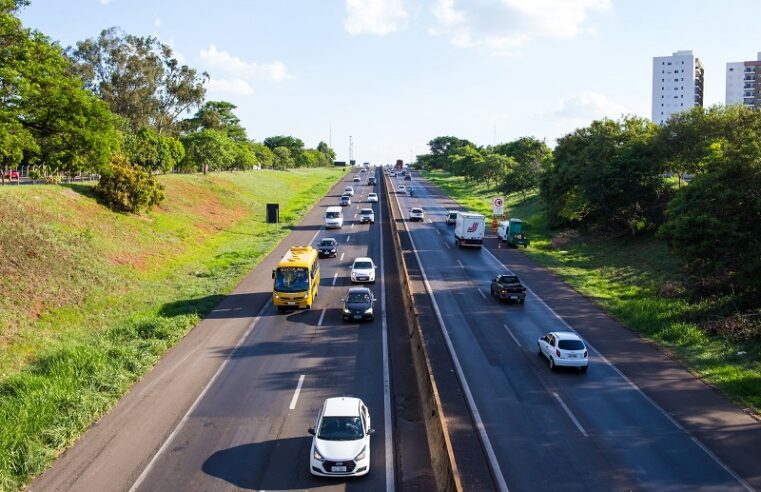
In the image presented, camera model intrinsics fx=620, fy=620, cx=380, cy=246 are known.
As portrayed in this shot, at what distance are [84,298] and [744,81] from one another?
180m

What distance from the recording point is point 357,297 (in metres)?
30.5

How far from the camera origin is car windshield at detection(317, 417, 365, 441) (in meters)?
15.9

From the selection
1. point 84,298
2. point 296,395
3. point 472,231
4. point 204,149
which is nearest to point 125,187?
point 84,298

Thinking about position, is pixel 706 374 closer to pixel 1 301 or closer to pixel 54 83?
pixel 1 301

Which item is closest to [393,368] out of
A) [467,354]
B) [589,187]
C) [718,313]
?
[467,354]

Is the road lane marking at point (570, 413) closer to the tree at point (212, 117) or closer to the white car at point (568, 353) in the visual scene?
the white car at point (568, 353)

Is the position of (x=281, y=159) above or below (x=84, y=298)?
above

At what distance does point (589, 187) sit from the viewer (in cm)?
5022

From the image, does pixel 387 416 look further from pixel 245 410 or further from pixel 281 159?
pixel 281 159

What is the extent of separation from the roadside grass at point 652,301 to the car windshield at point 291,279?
16063mm

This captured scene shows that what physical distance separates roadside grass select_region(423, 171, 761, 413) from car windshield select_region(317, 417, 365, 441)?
13269 mm

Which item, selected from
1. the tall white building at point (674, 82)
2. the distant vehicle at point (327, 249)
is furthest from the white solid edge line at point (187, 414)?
the tall white building at point (674, 82)

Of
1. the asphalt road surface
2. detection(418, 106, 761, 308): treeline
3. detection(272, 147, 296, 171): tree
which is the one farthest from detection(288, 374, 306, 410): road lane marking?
detection(272, 147, 296, 171): tree

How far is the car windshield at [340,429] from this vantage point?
1594 cm
